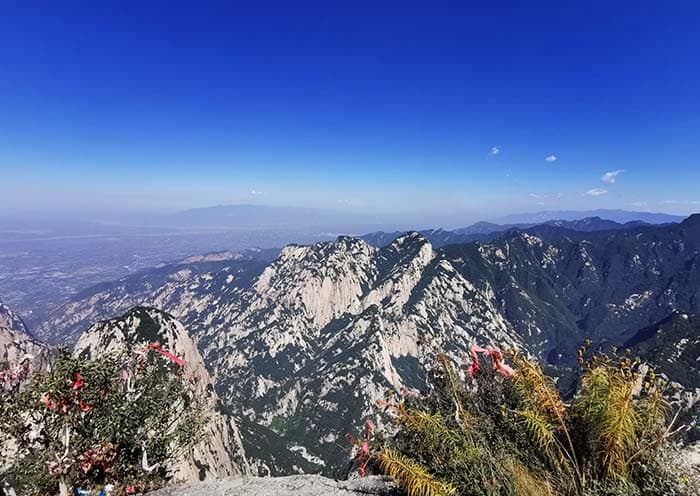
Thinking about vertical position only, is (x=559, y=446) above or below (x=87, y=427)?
above

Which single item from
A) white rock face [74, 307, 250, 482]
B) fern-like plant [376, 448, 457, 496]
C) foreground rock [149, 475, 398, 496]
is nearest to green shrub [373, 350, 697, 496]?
fern-like plant [376, 448, 457, 496]

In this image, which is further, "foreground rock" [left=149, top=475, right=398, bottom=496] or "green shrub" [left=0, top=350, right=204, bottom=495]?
"foreground rock" [left=149, top=475, right=398, bottom=496]

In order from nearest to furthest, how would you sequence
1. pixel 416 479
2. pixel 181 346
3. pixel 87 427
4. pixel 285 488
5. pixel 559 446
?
pixel 416 479 → pixel 559 446 → pixel 87 427 → pixel 285 488 → pixel 181 346

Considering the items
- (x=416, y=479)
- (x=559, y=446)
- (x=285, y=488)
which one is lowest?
(x=285, y=488)

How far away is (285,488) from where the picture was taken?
11172 mm

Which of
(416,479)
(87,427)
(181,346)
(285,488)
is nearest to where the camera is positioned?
(416,479)

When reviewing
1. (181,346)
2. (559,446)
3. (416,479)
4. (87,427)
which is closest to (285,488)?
(416,479)

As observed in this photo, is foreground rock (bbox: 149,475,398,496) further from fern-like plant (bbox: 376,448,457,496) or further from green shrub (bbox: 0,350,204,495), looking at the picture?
fern-like plant (bbox: 376,448,457,496)

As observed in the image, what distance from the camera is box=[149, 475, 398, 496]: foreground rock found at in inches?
418

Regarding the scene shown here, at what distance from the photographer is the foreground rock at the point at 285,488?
418 inches

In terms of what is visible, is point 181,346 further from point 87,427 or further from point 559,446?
point 559,446

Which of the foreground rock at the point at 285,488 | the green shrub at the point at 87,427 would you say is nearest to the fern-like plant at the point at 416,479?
the foreground rock at the point at 285,488

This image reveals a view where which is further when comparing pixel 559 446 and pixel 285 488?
pixel 285 488

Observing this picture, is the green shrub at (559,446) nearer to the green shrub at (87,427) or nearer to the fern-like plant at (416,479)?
the fern-like plant at (416,479)
